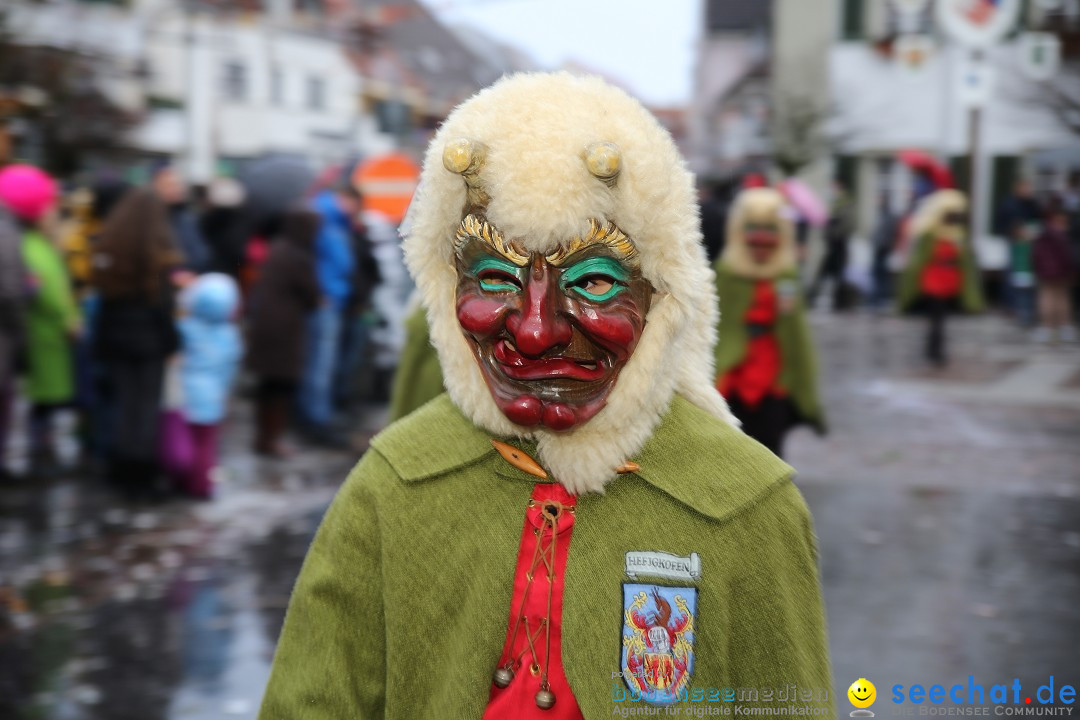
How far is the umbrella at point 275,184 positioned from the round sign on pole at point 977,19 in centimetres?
754

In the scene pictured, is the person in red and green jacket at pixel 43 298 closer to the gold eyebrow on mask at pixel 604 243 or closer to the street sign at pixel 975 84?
the gold eyebrow on mask at pixel 604 243

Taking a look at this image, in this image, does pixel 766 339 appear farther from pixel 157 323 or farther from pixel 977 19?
pixel 977 19

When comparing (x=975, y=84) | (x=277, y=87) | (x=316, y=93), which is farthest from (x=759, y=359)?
(x=316, y=93)

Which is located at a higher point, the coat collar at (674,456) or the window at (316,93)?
the window at (316,93)

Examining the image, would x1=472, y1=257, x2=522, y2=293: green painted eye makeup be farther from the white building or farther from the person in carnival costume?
the white building

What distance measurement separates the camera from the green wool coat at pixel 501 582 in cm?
205

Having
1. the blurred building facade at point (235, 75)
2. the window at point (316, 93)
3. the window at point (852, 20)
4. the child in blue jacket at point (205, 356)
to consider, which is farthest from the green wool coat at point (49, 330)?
the window at point (316, 93)

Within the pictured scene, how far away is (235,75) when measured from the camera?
1528 inches

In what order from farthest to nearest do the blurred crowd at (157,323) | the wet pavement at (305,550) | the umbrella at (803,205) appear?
the umbrella at (803,205) < the blurred crowd at (157,323) < the wet pavement at (305,550)

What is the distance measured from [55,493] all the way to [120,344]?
3.80 feet

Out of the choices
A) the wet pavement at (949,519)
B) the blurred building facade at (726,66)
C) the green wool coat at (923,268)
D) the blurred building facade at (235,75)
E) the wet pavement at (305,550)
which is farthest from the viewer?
the blurred building facade at (726,66)

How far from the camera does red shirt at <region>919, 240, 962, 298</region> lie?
536 inches

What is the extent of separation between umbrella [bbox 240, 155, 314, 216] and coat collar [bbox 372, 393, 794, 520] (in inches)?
351

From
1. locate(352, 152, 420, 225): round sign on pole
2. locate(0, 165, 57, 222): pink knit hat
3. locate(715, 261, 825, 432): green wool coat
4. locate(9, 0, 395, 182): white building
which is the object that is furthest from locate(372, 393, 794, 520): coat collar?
locate(9, 0, 395, 182): white building
